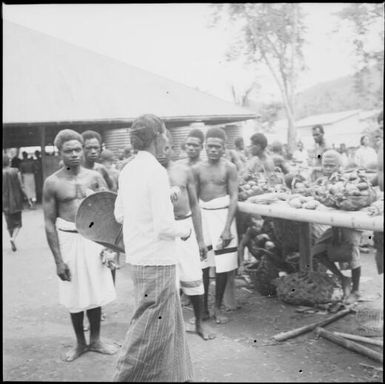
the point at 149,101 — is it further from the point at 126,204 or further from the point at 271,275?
the point at 126,204

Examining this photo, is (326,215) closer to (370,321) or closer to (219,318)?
(370,321)

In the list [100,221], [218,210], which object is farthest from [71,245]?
[218,210]

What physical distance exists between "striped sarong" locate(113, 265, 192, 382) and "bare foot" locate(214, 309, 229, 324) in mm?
1473

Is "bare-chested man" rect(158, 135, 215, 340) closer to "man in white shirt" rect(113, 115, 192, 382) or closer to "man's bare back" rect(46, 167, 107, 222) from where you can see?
"man's bare back" rect(46, 167, 107, 222)

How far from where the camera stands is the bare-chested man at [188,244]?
154 inches

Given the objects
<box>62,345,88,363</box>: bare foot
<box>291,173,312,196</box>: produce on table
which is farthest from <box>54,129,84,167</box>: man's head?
<box>291,173,312,196</box>: produce on table

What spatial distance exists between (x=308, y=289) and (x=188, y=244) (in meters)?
1.43

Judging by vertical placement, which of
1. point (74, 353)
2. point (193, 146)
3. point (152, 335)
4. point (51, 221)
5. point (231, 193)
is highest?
point (193, 146)

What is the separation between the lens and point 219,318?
4.37 meters

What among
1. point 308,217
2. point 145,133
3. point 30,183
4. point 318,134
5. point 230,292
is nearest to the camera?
point 145,133

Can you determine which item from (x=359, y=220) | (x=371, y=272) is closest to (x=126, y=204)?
(x=359, y=220)

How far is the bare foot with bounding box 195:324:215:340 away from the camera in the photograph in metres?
3.94

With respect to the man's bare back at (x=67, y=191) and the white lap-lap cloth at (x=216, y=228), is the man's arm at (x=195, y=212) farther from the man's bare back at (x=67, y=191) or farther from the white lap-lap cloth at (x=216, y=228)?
the man's bare back at (x=67, y=191)

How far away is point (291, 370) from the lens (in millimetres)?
3260
